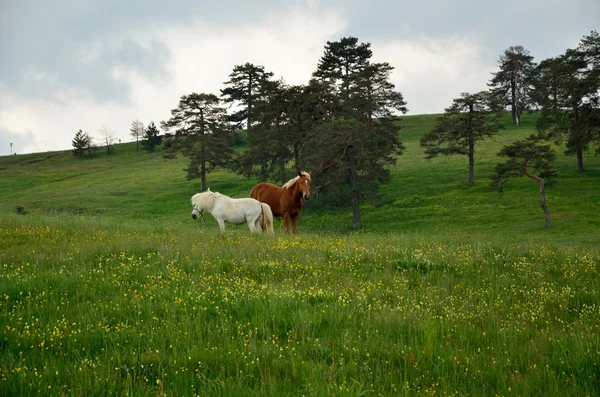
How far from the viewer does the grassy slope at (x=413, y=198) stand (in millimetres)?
31578

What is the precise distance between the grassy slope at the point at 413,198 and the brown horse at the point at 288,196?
21.2ft

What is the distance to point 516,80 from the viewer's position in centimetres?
8288

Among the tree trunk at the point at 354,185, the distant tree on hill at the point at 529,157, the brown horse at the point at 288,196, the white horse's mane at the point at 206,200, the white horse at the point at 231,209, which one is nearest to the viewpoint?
the white horse at the point at 231,209

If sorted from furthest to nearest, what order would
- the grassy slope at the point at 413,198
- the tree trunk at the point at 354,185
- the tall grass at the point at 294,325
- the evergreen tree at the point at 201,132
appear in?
the evergreen tree at the point at 201,132
the tree trunk at the point at 354,185
the grassy slope at the point at 413,198
the tall grass at the point at 294,325

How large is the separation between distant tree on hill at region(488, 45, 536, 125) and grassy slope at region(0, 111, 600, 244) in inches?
182

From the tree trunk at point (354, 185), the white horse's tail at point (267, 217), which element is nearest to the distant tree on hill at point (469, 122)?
the tree trunk at point (354, 185)

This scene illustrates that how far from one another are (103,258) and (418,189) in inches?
1534

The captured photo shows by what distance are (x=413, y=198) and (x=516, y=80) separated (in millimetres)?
56366

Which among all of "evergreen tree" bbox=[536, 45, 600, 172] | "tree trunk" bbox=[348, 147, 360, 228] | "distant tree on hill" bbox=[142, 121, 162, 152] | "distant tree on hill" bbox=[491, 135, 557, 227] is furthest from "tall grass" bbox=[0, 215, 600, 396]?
"distant tree on hill" bbox=[142, 121, 162, 152]

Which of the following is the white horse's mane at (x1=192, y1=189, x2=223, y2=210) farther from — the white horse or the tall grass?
the tall grass

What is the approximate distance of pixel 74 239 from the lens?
40.3 ft

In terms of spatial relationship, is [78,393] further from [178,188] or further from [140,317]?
[178,188]

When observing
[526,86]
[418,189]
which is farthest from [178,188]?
[526,86]

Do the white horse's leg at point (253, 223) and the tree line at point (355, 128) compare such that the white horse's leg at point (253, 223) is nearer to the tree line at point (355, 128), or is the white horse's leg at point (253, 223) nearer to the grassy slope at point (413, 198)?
the grassy slope at point (413, 198)
